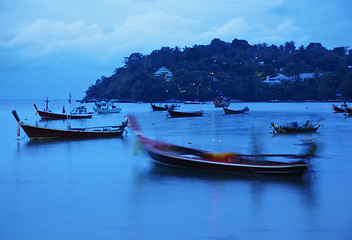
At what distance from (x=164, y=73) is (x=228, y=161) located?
444 feet

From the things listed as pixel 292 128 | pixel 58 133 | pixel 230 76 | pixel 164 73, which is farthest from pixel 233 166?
pixel 164 73

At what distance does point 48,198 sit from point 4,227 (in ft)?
10.2

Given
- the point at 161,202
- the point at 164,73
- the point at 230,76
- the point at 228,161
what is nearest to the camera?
the point at 161,202

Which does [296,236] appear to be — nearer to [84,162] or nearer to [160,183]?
[160,183]

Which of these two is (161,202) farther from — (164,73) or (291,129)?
(164,73)

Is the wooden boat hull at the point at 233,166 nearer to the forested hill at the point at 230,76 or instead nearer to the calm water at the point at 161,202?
the calm water at the point at 161,202

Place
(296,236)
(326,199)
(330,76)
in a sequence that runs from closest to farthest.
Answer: (296,236)
(326,199)
(330,76)

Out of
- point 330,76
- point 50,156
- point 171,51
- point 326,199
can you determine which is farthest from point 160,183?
point 171,51

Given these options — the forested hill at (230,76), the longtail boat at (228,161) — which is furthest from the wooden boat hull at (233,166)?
the forested hill at (230,76)

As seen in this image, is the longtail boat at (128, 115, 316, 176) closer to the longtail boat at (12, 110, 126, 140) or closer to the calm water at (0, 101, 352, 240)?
the calm water at (0, 101, 352, 240)

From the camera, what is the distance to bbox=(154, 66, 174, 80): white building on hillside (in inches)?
5763

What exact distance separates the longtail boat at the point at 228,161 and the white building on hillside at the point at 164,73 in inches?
4992

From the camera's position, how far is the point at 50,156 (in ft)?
77.9

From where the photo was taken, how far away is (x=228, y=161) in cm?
1623
